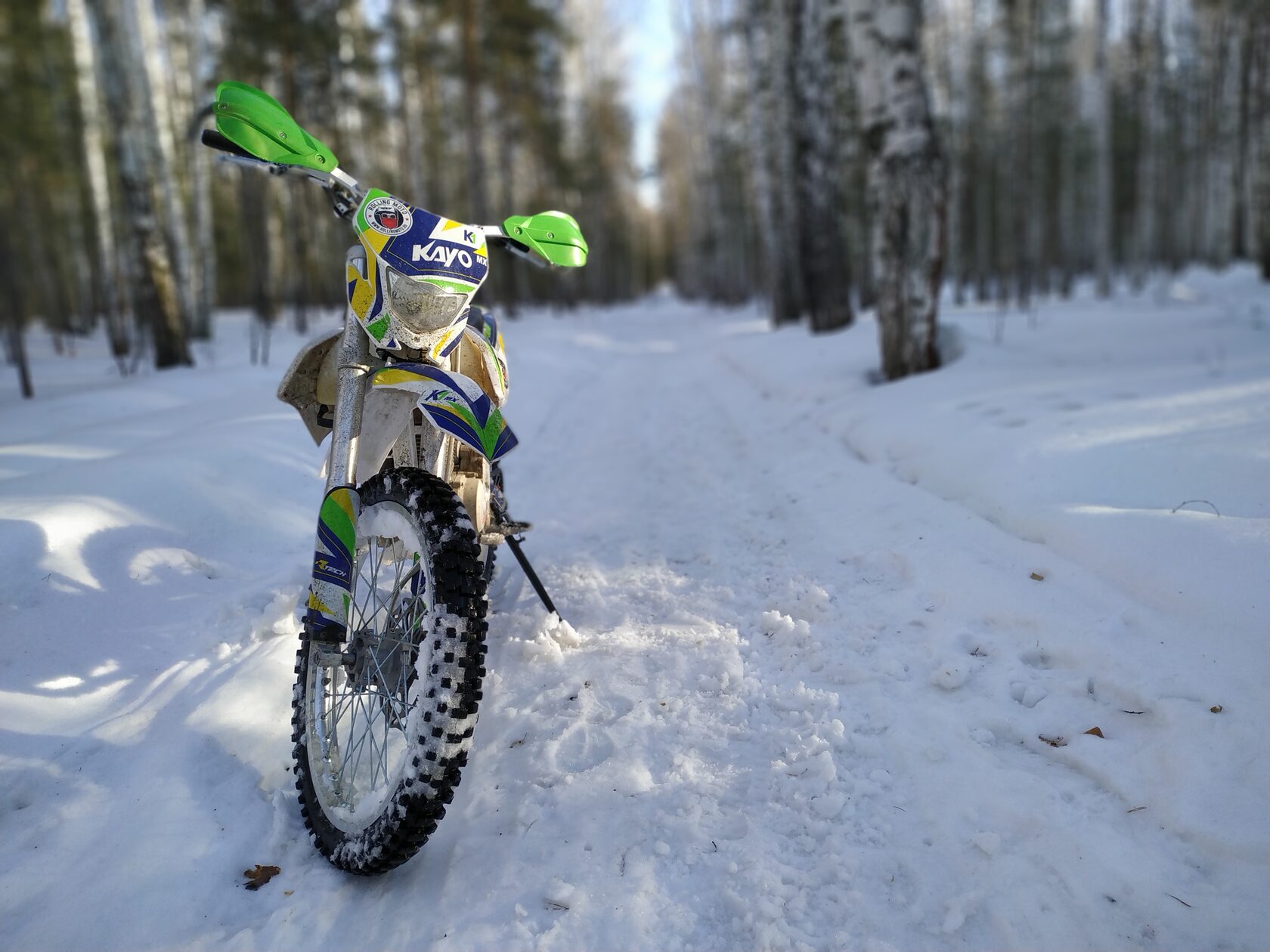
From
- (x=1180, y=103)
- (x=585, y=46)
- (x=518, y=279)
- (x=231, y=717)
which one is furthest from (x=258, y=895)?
(x=1180, y=103)

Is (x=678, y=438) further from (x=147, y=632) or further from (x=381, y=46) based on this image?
(x=381, y=46)

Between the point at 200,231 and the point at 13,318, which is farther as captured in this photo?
the point at 200,231

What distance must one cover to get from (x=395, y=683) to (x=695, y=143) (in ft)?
108

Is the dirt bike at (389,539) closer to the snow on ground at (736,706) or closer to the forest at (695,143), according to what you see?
the snow on ground at (736,706)

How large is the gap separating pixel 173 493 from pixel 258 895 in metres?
2.23

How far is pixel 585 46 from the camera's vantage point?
30938 millimetres

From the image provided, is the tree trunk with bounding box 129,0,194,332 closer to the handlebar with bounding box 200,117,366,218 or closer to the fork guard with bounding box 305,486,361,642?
the handlebar with bounding box 200,117,366,218

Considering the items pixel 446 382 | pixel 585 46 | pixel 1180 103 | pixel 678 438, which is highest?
pixel 585 46

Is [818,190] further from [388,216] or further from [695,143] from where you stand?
[695,143]

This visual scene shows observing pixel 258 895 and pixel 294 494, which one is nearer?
pixel 258 895

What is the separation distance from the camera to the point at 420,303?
2.08 meters

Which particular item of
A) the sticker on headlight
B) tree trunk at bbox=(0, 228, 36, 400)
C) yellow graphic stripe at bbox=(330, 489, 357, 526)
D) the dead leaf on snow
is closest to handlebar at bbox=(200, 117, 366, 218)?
the sticker on headlight

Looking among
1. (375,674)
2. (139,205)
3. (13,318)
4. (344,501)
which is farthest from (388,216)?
(139,205)

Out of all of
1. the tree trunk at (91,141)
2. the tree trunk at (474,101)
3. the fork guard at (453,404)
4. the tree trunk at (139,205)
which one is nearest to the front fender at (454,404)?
the fork guard at (453,404)
